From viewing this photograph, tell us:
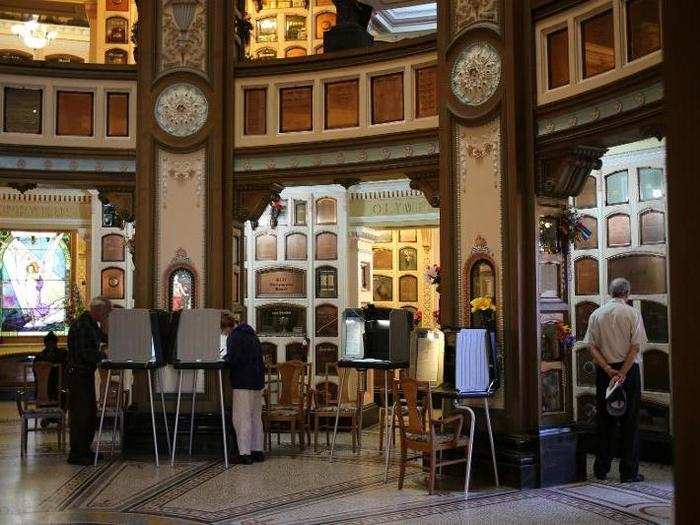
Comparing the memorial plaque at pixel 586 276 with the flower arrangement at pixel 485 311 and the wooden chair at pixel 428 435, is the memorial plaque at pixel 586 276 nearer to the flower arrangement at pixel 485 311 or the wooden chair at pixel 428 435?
the flower arrangement at pixel 485 311

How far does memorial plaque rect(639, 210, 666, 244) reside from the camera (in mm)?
7295

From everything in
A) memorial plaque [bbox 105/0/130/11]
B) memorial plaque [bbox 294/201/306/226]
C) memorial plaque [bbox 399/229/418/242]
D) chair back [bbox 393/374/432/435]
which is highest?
memorial plaque [bbox 105/0/130/11]

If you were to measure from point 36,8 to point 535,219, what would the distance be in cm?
855

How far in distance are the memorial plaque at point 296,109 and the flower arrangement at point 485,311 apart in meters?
2.76

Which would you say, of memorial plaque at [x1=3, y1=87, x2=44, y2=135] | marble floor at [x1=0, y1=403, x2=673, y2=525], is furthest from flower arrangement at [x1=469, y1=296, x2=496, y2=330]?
memorial plaque at [x1=3, y1=87, x2=44, y2=135]

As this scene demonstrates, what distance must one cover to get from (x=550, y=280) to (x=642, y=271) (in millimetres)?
1400

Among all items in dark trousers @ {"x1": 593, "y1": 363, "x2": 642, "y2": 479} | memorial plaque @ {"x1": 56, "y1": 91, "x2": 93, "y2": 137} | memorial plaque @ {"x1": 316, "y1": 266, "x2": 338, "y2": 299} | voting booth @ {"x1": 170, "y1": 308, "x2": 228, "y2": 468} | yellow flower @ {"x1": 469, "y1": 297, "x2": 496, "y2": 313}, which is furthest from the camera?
memorial plaque @ {"x1": 316, "y1": 266, "x2": 338, "y2": 299}

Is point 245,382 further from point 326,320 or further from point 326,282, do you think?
point 326,282

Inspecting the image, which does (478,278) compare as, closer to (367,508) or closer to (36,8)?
(367,508)

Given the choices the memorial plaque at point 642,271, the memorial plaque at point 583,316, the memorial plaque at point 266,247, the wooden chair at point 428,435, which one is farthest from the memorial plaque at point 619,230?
the memorial plaque at point 266,247

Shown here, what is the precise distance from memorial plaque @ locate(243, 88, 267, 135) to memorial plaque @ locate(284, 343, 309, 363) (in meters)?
3.18

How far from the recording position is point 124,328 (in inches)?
282

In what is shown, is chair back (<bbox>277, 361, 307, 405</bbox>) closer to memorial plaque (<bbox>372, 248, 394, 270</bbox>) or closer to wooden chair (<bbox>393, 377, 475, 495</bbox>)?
wooden chair (<bbox>393, 377, 475, 495</bbox>)

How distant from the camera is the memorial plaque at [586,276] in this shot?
792cm
